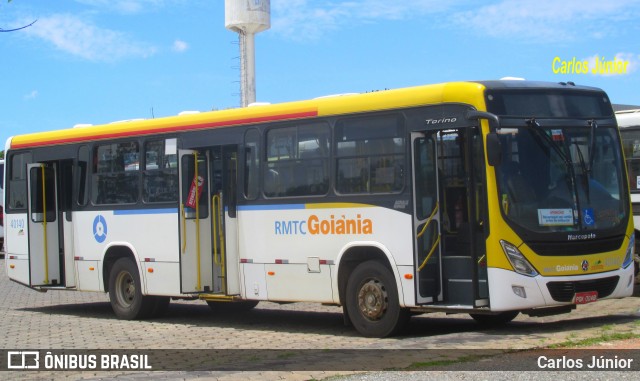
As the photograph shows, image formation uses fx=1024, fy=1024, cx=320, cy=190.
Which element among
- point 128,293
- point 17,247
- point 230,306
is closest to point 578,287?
point 230,306

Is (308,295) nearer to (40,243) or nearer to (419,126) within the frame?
(419,126)

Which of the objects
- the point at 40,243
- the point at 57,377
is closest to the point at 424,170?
the point at 57,377

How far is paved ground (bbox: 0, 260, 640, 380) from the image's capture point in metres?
10.6

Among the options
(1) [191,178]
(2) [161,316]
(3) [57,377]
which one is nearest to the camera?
(3) [57,377]

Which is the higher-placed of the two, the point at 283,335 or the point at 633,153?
the point at 633,153

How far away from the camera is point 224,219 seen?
1539 cm

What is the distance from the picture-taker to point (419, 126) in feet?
41.5

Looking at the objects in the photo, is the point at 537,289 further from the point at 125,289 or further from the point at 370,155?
the point at 125,289

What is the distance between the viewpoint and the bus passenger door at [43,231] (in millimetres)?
18438

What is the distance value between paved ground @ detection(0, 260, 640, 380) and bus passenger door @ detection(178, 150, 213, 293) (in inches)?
29.5

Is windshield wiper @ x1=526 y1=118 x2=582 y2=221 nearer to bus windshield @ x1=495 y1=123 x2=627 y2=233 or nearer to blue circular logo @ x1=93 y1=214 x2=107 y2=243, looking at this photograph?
bus windshield @ x1=495 y1=123 x2=627 y2=233

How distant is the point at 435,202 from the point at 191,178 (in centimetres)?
472

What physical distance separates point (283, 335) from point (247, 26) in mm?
58612

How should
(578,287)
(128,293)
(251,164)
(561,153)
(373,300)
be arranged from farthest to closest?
(128,293) → (251,164) → (373,300) → (561,153) → (578,287)
